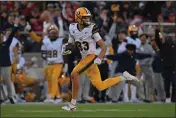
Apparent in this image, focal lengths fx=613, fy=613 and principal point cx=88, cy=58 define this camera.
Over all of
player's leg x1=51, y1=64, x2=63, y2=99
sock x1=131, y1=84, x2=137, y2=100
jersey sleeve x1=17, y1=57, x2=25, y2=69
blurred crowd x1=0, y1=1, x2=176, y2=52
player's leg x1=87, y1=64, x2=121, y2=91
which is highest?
blurred crowd x1=0, y1=1, x2=176, y2=52

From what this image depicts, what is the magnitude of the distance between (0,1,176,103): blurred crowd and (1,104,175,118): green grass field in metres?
1.61

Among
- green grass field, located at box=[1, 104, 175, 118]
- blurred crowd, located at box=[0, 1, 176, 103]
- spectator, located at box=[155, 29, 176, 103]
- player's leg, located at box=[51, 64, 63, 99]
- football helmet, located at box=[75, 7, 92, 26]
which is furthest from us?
blurred crowd, located at box=[0, 1, 176, 103]

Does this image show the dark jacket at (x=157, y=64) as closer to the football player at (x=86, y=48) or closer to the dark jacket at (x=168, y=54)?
the dark jacket at (x=168, y=54)

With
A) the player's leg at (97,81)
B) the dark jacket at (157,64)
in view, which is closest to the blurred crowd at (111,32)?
the dark jacket at (157,64)

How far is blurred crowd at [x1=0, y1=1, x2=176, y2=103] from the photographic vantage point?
14984 mm

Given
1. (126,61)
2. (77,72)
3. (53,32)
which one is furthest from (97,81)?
(53,32)

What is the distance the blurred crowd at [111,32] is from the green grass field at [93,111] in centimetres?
161

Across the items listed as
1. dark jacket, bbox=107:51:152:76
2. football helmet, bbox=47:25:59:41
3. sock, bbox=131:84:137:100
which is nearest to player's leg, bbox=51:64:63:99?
football helmet, bbox=47:25:59:41

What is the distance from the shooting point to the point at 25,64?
52.2 feet

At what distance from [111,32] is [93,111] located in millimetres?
4145

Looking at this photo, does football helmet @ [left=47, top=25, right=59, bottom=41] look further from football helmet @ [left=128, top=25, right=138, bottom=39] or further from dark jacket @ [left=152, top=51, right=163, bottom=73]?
dark jacket @ [left=152, top=51, right=163, bottom=73]

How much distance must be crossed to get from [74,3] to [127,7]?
1.59 m

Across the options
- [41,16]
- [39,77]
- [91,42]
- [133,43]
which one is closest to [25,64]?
[39,77]

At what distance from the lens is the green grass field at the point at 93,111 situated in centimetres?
1107
